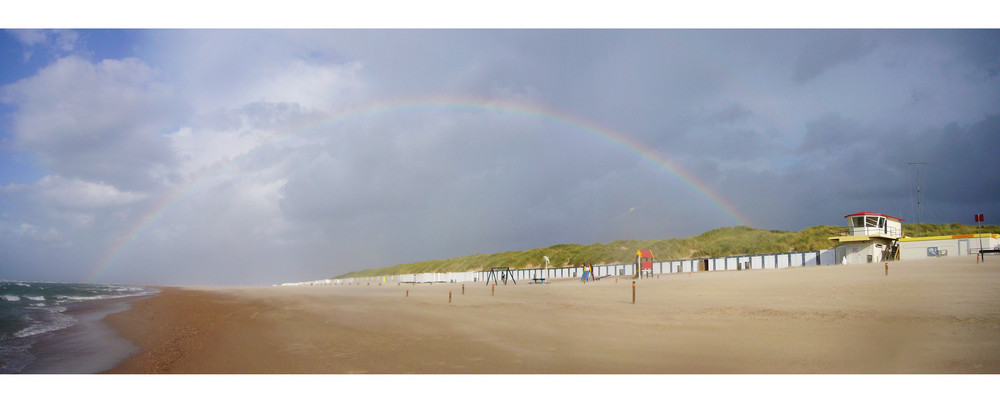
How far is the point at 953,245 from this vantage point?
36188mm

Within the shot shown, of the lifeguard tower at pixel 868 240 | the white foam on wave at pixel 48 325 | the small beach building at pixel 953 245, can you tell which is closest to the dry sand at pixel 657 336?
the white foam on wave at pixel 48 325

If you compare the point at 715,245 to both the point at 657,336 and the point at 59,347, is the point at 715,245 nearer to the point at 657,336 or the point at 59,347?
the point at 657,336

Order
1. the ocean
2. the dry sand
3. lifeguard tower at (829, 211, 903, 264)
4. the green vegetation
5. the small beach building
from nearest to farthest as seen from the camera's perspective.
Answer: the dry sand → the ocean → the small beach building → lifeguard tower at (829, 211, 903, 264) → the green vegetation

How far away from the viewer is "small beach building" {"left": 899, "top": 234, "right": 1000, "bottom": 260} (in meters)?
35.6

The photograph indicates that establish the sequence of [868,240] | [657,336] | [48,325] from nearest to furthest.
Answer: [657,336]
[48,325]
[868,240]

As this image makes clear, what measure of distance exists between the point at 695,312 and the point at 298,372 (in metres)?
11.2

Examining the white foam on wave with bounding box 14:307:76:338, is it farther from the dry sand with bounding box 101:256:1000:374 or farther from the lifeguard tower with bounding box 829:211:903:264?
the lifeguard tower with bounding box 829:211:903:264

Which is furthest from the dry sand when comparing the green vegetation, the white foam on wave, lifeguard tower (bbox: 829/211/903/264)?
the green vegetation

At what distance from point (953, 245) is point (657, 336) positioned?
110 feet

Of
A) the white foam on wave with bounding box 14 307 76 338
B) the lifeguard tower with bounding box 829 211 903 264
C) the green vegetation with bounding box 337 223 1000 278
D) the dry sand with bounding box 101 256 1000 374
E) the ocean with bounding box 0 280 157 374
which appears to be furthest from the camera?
the green vegetation with bounding box 337 223 1000 278

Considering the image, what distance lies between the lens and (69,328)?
23281 millimetres

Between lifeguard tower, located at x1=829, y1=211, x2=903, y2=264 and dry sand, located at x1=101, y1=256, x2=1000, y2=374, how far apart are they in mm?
19744

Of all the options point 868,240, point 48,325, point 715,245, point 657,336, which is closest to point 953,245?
point 868,240
